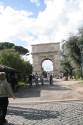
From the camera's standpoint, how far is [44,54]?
122 meters

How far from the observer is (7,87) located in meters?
13.2

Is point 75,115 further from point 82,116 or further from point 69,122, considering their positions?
point 69,122

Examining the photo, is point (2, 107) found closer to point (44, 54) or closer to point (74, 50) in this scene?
point (74, 50)

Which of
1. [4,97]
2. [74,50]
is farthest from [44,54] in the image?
[4,97]

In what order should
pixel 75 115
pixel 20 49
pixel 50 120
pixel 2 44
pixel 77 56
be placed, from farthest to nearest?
1. pixel 20 49
2. pixel 2 44
3. pixel 77 56
4. pixel 75 115
5. pixel 50 120

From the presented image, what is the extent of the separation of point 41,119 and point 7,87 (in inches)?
63.7

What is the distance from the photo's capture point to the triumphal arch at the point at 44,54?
11850 centimetres

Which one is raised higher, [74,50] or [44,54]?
[74,50]

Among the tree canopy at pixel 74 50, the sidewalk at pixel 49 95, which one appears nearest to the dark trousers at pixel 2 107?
the sidewalk at pixel 49 95

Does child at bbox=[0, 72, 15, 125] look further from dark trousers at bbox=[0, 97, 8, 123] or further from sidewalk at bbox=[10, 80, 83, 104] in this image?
sidewalk at bbox=[10, 80, 83, 104]

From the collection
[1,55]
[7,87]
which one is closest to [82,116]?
[7,87]

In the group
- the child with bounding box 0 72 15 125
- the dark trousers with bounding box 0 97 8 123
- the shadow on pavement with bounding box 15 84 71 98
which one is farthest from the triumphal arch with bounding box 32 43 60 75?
the dark trousers with bounding box 0 97 8 123

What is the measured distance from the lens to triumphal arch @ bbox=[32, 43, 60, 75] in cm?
11850

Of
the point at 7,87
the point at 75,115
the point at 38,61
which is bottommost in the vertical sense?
the point at 38,61
